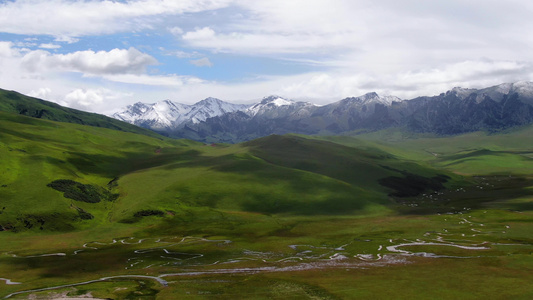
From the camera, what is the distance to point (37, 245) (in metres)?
127

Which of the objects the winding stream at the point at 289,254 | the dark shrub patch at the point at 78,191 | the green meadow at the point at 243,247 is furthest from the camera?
the dark shrub patch at the point at 78,191

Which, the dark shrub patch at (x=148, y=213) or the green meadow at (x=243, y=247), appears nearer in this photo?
the green meadow at (x=243, y=247)

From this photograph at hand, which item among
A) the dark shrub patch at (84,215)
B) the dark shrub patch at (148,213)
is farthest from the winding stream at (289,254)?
the dark shrub patch at (148,213)

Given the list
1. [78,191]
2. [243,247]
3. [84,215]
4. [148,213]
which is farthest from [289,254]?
[78,191]

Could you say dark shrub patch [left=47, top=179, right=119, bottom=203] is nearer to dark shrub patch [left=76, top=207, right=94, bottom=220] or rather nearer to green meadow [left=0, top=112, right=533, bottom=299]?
green meadow [left=0, top=112, right=533, bottom=299]

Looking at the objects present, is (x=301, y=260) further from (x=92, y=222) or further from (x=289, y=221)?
(x=92, y=222)

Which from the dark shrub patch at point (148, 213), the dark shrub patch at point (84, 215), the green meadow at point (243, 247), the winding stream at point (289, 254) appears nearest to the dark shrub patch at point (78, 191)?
the green meadow at point (243, 247)

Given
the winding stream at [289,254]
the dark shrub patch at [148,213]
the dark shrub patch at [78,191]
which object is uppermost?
the dark shrub patch at [78,191]

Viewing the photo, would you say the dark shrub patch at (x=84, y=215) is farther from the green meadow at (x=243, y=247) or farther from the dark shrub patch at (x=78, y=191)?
the dark shrub patch at (x=78, y=191)

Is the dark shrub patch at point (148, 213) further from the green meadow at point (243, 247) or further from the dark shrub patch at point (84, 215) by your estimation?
the dark shrub patch at point (84, 215)

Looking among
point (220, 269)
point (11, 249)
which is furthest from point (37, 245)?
point (220, 269)

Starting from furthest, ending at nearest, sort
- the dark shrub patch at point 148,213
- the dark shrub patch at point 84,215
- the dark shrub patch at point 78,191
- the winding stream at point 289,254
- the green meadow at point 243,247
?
the dark shrub patch at point 78,191, the dark shrub patch at point 148,213, the dark shrub patch at point 84,215, the winding stream at point 289,254, the green meadow at point 243,247

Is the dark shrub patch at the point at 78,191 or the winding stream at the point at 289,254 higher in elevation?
the dark shrub patch at the point at 78,191

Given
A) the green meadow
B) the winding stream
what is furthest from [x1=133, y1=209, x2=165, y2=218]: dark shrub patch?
the winding stream
